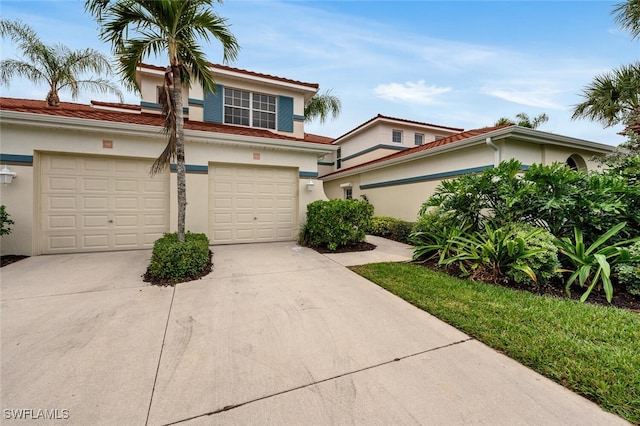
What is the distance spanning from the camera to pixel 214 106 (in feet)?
31.3

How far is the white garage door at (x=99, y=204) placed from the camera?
620 cm

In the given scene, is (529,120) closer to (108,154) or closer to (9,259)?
(108,154)

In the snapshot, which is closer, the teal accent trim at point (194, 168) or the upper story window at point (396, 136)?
the teal accent trim at point (194, 168)

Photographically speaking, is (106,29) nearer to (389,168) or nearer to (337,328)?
(337,328)

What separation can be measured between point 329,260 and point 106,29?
652 cm

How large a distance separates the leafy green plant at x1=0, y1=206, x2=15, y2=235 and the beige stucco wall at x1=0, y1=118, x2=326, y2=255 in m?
0.13

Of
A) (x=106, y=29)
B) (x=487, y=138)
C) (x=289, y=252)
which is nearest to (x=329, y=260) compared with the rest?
(x=289, y=252)

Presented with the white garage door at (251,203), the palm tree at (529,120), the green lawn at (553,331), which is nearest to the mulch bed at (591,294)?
the green lawn at (553,331)

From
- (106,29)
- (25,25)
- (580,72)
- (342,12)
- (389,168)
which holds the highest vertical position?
(25,25)

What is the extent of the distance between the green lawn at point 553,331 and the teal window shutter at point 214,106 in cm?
876

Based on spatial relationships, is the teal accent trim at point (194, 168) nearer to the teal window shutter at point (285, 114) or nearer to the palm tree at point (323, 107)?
the teal window shutter at point (285, 114)

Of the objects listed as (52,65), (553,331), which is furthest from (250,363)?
(52,65)

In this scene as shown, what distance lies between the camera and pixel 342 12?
7.46m

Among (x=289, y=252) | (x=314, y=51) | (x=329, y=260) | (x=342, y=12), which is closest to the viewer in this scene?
(x=329, y=260)
